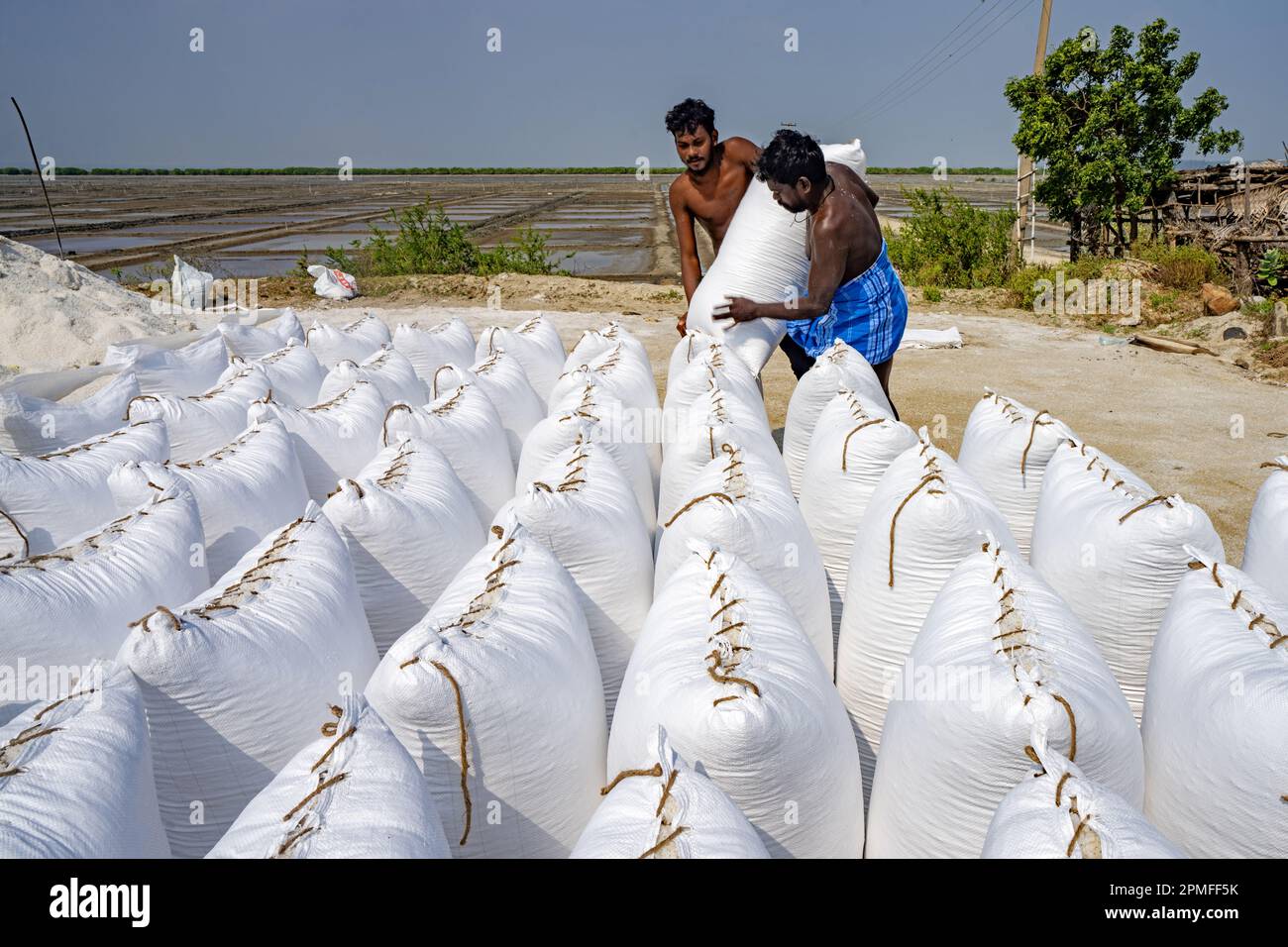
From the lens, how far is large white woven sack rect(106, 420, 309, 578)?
2.23 m

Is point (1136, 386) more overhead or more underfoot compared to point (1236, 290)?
A: more underfoot

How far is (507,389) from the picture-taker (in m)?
3.55

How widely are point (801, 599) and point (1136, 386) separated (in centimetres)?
474

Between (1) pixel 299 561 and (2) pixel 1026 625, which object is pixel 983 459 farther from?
(1) pixel 299 561

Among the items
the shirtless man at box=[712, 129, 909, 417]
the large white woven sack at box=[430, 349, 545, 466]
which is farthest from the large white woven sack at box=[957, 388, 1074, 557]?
the large white woven sack at box=[430, 349, 545, 466]

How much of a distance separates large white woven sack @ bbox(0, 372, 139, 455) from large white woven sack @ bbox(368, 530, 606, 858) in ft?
7.17

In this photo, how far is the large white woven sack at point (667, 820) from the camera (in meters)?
1.05

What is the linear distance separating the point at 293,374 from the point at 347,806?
3205mm

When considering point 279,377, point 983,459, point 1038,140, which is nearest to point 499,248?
point 1038,140

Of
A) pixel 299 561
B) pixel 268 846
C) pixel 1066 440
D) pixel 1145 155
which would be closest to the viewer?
pixel 268 846

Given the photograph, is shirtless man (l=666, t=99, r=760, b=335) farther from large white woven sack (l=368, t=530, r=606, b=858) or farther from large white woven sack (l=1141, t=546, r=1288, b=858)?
large white woven sack (l=1141, t=546, r=1288, b=858)

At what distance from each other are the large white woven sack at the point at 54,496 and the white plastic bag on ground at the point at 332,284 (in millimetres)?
6953

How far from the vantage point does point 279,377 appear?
3.79 metres

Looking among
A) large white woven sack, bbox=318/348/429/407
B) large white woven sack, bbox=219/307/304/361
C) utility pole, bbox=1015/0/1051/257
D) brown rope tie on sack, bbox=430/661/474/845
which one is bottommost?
brown rope tie on sack, bbox=430/661/474/845
